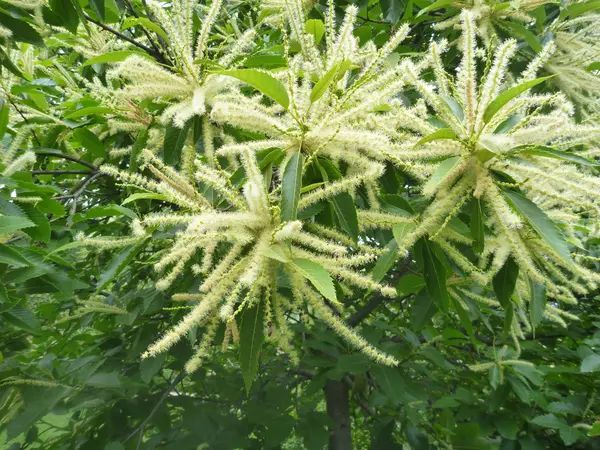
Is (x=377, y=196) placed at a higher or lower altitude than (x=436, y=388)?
higher

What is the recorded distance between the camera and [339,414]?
3510 mm

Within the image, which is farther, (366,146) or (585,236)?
(585,236)

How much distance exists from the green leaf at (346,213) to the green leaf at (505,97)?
1.61ft

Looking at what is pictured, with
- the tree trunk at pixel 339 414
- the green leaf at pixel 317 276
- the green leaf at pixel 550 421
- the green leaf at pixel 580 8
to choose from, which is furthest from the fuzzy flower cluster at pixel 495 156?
the tree trunk at pixel 339 414

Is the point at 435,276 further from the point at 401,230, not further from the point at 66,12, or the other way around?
the point at 66,12

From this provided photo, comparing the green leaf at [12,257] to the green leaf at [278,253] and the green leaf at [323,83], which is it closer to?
the green leaf at [278,253]

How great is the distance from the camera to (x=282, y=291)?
6.92 feet

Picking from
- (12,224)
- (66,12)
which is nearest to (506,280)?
(12,224)

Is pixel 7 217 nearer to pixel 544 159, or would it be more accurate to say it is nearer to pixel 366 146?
pixel 366 146

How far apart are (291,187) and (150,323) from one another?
1.87m

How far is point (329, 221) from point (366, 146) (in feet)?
1.20

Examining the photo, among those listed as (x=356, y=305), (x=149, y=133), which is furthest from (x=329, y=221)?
(x=356, y=305)

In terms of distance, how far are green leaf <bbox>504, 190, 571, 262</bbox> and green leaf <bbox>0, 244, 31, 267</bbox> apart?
1.73 metres

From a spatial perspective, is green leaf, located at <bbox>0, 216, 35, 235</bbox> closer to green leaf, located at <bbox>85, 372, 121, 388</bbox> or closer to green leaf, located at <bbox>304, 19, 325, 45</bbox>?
green leaf, located at <bbox>85, 372, 121, 388</bbox>
